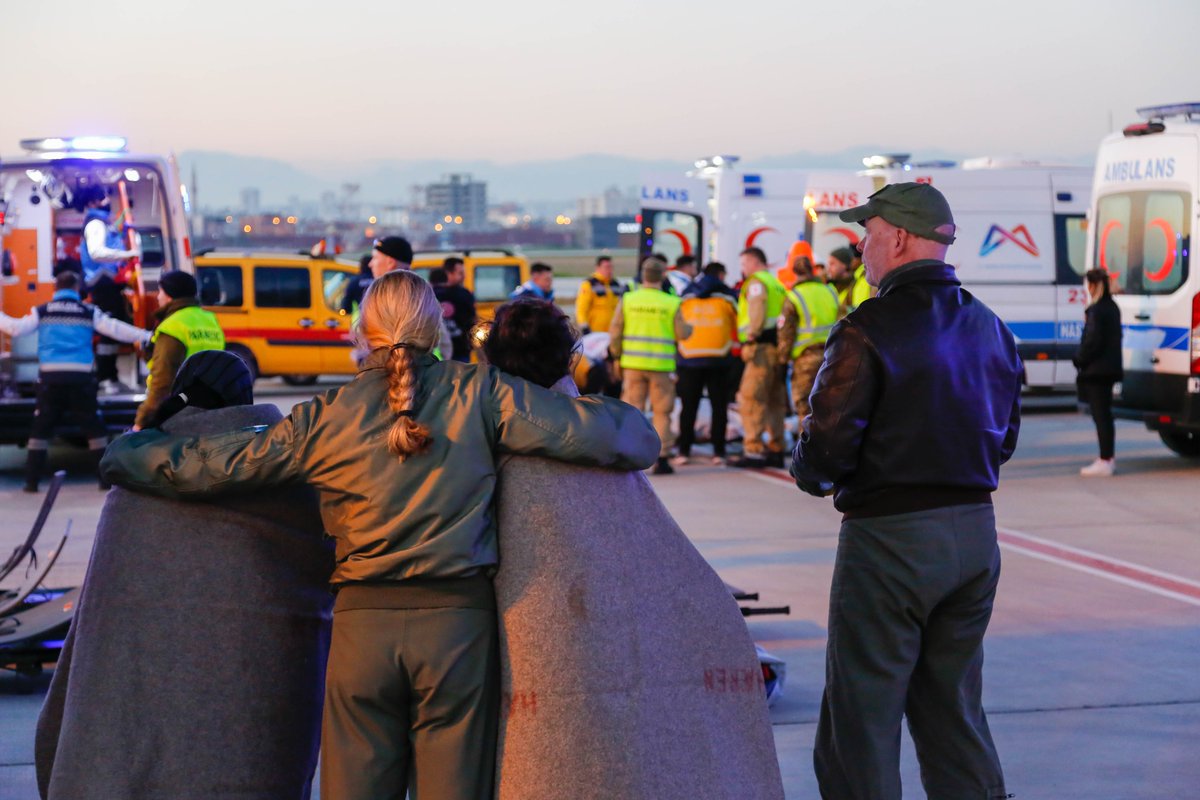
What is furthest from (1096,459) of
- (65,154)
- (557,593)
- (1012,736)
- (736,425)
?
(557,593)

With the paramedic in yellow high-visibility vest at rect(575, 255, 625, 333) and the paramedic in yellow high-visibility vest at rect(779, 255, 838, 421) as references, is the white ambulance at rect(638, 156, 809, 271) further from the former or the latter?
the paramedic in yellow high-visibility vest at rect(779, 255, 838, 421)

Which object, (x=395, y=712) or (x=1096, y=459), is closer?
(x=395, y=712)

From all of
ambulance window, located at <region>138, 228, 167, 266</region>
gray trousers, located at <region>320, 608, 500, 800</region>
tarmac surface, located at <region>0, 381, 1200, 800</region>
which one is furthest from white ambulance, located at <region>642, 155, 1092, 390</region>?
gray trousers, located at <region>320, 608, 500, 800</region>

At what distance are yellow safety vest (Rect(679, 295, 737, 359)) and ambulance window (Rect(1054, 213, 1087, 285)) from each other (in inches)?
247

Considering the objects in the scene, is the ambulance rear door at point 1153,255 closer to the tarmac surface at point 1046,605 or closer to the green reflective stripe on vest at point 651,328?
the tarmac surface at point 1046,605

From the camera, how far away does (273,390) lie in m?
22.9

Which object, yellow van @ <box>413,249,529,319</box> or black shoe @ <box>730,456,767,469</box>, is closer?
black shoe @ <box>730,456,767,469</box>

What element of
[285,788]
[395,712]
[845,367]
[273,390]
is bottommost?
[273,390]

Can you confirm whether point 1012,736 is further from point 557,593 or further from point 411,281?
point 411,281

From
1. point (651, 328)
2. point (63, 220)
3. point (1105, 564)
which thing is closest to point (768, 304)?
point (651, 328)

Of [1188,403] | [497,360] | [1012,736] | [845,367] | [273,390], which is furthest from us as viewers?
[273,390]

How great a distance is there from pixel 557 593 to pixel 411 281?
2.53 feet

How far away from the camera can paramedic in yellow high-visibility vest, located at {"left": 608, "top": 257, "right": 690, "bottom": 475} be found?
13188mm

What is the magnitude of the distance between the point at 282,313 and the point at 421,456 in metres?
18.6
